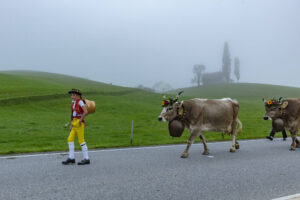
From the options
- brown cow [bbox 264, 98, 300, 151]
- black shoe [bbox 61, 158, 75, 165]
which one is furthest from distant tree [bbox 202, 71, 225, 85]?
black shoe [bbox 61, 158, 75, 165]

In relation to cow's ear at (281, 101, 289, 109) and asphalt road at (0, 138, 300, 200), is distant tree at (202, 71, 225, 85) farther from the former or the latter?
asphalt road at (0, 138, 300, 200)

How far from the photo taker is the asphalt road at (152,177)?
A: 4887mm

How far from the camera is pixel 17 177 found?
5.86 meters

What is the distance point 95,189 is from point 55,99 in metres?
35.8

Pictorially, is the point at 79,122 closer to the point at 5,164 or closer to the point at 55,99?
the point at 5,164

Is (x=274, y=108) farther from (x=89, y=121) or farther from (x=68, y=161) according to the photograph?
(x=89, y=121)

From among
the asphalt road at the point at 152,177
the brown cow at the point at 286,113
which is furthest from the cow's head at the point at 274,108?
the asphalt road at the point at 152,177

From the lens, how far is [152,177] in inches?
236

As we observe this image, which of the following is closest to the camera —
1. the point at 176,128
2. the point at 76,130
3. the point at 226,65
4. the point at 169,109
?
the point at 76,130

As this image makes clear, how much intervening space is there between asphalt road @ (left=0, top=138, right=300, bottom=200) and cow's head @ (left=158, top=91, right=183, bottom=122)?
4.29 feet

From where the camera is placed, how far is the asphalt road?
489 centimetres

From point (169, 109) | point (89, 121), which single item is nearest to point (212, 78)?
point (89, 121)

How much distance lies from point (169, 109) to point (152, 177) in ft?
10.6

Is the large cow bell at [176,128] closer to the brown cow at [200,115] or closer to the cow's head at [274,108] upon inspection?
the brown cow at [200,115]
